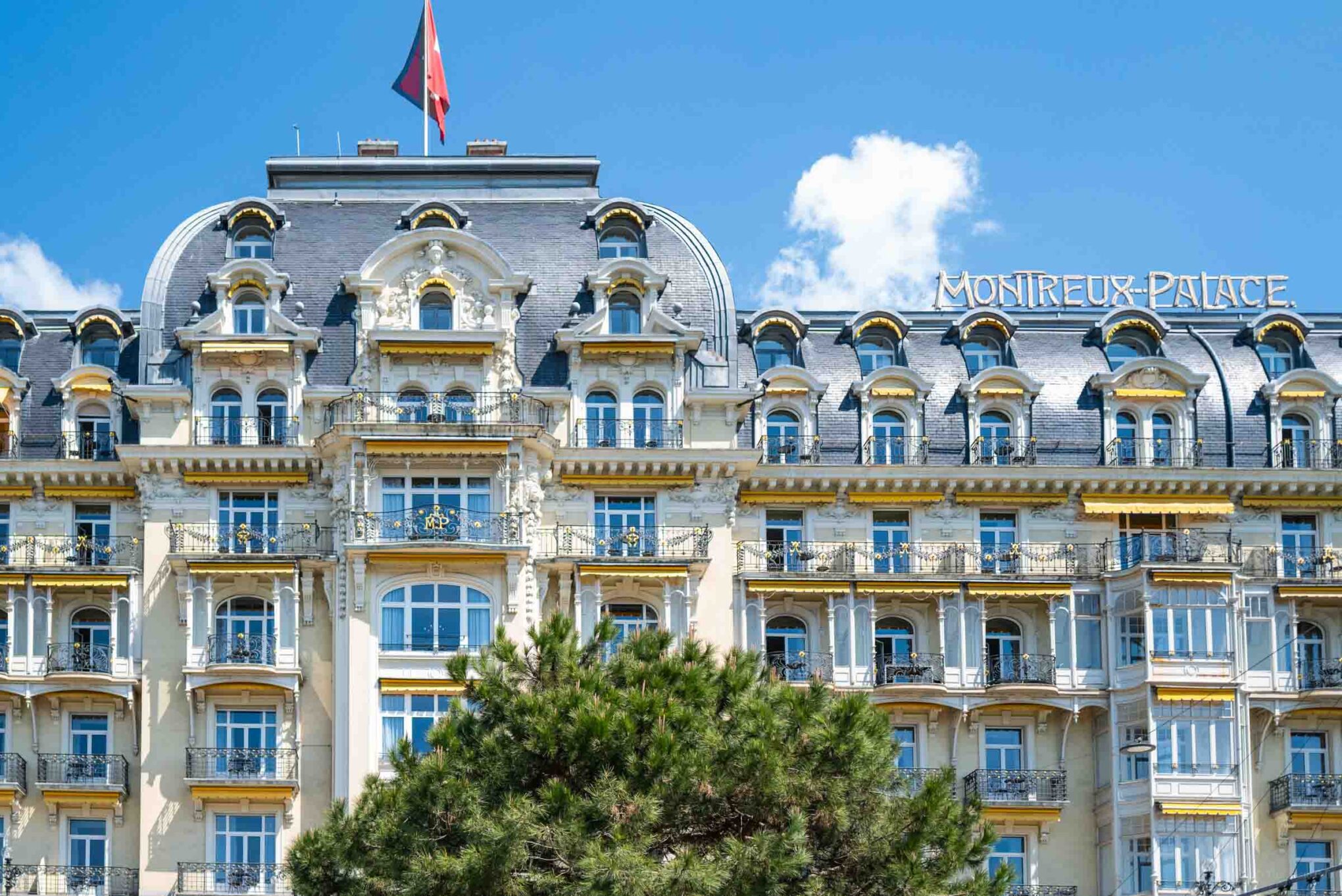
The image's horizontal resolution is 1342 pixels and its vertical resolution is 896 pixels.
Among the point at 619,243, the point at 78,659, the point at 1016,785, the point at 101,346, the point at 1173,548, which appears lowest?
the point at 1016,785

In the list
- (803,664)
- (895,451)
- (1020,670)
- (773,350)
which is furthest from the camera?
(773,350)

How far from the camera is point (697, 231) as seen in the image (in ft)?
220

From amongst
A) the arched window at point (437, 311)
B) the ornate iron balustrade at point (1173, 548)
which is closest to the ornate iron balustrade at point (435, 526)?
the arched window at point (437, 311)

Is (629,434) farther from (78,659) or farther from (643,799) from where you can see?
(643,799)

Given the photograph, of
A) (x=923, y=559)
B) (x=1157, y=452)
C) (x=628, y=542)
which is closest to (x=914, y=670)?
(x=923, y=559)

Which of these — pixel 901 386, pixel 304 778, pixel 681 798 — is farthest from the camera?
pixel 901 386

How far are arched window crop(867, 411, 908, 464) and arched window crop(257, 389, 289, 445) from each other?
1489 cm

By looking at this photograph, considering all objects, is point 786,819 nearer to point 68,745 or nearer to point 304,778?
point 304,778

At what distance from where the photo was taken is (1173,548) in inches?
2530

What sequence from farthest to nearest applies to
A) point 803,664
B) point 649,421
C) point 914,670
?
point 649,421 < point 803,664 < point 914,670

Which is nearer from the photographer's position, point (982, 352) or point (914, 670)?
point (914, 670)

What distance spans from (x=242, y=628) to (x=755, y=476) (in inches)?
530

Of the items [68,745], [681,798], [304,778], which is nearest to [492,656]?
[681,798]

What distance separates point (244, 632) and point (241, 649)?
3.48 feet
